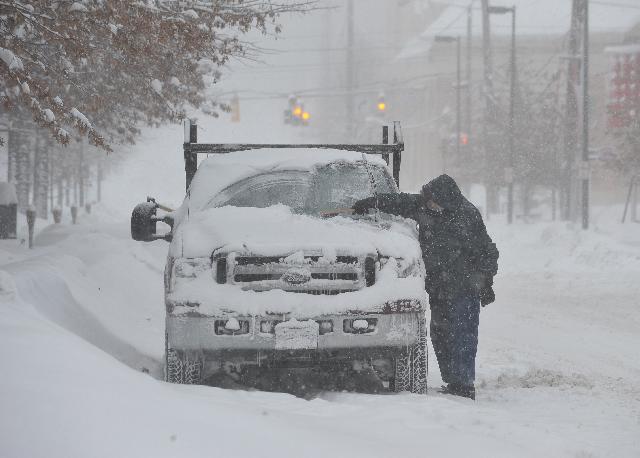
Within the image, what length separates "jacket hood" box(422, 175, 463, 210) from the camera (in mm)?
6152

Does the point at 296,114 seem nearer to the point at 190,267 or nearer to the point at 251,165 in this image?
the point at 251,165

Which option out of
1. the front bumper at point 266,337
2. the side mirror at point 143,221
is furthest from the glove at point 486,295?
the side mirror at point 143,221

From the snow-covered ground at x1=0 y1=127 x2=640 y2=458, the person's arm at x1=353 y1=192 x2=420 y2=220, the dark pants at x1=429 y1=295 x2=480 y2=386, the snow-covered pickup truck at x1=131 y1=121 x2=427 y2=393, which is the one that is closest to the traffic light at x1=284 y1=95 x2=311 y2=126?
the snow-covered ground at x1=0 y1=127 x2=640 y2=458

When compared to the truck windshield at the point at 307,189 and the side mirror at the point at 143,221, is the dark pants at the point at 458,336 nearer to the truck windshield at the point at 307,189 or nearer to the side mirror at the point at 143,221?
the truck windshield at the point at 307,189

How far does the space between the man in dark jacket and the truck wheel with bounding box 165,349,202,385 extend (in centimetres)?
171

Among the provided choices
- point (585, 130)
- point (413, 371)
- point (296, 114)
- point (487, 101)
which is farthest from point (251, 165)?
point (487, 101)

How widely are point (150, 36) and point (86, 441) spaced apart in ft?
17.9

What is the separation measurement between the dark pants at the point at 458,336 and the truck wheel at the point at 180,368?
192 centimetres

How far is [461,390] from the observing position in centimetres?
605

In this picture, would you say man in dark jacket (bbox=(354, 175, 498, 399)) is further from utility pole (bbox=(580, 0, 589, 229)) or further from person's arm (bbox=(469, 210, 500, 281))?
utility pole (bbox=(580, 0, 589, 229))

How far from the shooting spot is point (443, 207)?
6.18m

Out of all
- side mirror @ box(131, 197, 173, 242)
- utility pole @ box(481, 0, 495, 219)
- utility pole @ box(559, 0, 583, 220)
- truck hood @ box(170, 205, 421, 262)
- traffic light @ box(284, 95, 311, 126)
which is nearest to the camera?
truck hood @ box(170, 205, 421, 262)

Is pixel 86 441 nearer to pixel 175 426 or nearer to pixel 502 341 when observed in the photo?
pixel 175 426

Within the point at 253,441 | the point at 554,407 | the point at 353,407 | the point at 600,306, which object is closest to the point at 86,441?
the point at 253,441
